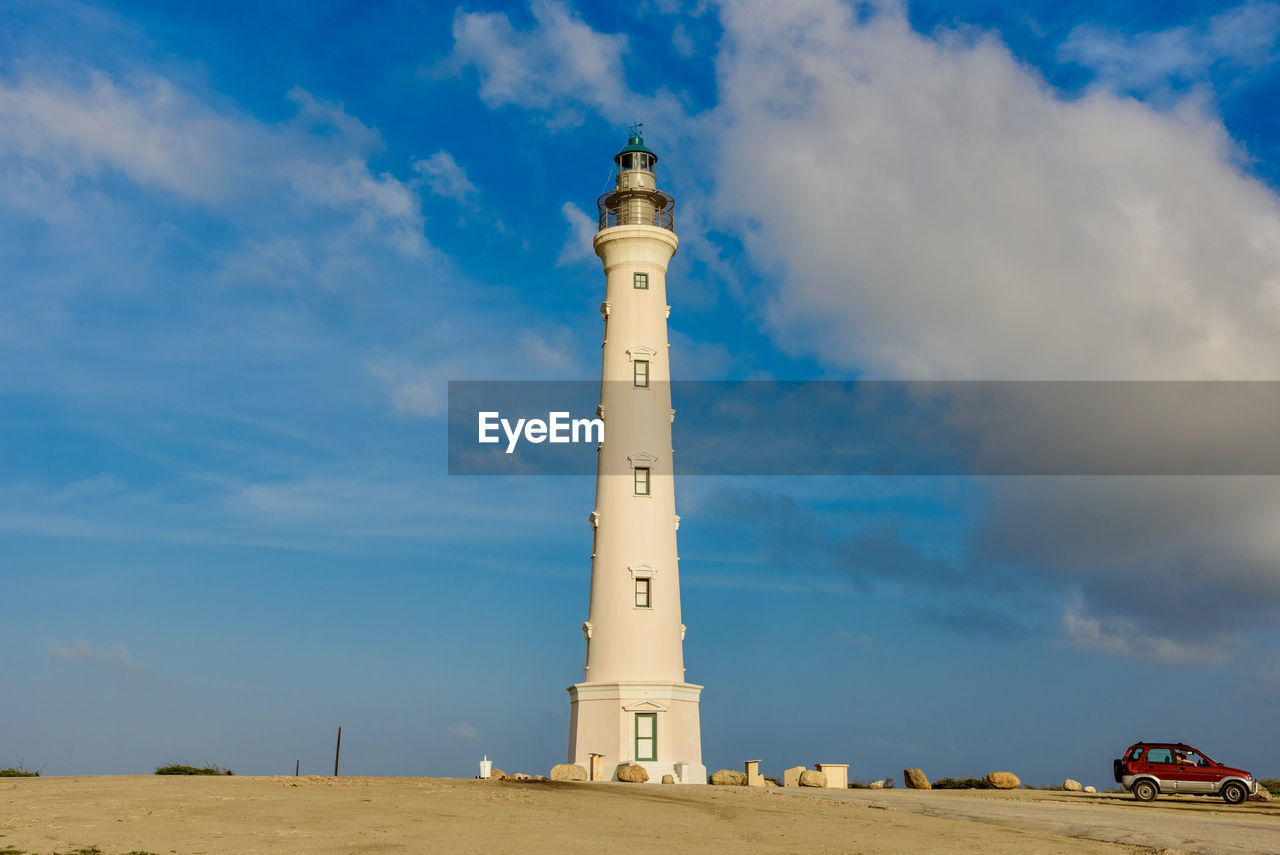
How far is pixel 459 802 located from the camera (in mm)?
24406

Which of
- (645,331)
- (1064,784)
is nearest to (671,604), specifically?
(645,331)

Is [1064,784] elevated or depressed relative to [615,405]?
depressed

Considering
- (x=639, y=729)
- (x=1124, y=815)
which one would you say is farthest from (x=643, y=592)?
(x=1124, y=815)

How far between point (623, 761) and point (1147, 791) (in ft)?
59.6

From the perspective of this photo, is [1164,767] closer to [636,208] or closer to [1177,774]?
[1177,774]

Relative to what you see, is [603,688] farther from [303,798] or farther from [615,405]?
[303,798]

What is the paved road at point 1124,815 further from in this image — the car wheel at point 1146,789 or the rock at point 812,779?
the rock at point 812,779

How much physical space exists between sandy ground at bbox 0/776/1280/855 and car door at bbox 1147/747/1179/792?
19.7 feet

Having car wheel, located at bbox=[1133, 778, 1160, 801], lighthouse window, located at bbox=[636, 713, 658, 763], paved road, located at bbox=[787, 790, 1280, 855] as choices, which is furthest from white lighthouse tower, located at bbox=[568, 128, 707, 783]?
car wheel, located at bbox=[1133, 778, 1160, 801]

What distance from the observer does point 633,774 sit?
37.9 meters

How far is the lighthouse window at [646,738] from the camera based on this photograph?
4081 centimetres

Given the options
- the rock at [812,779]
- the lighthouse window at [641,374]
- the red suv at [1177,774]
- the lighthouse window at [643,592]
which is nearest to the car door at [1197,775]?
the red suv at [1177,774]

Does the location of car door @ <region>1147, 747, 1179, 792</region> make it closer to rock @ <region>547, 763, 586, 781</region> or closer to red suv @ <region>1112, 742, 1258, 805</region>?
red suv @ <region>1112, 742, 1258, 805</region>

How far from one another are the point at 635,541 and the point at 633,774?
30.3ft
